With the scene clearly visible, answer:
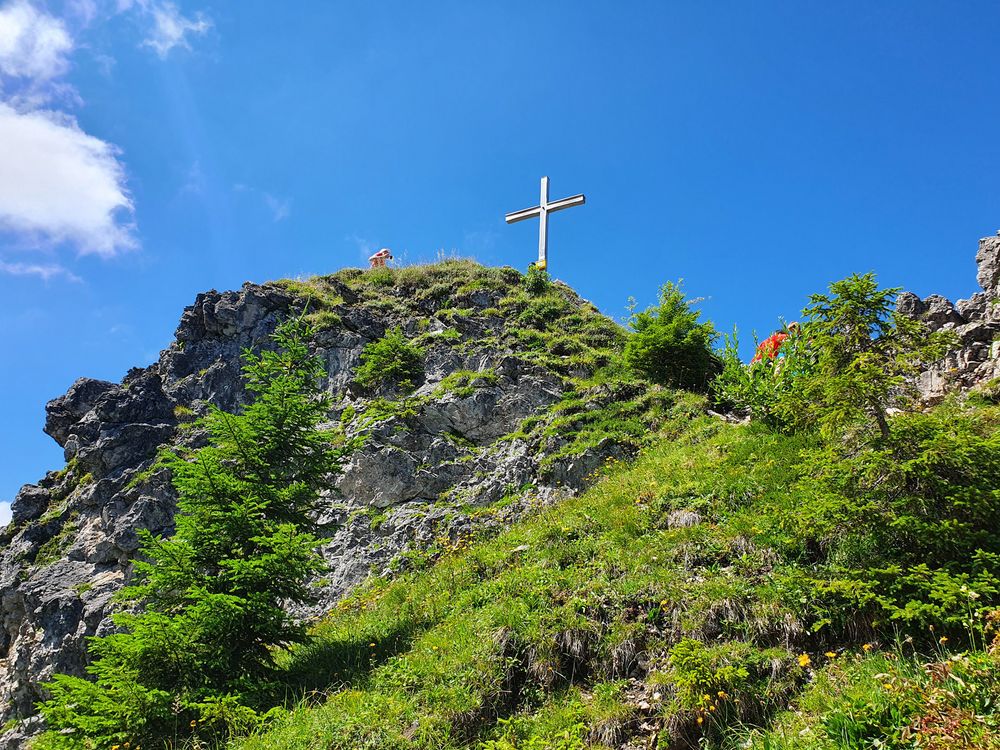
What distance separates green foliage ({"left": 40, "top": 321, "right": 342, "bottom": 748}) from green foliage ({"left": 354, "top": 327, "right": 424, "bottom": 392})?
8.98m

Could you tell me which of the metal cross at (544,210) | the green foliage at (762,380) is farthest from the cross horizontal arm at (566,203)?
the green foliage at (762,380)

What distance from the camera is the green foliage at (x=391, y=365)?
20891mm

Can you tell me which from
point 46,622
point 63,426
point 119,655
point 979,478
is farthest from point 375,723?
point 63,426

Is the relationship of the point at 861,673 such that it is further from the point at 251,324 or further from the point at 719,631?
the point at 251,324

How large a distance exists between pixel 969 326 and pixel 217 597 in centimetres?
1443

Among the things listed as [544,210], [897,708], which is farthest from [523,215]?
[897,708]

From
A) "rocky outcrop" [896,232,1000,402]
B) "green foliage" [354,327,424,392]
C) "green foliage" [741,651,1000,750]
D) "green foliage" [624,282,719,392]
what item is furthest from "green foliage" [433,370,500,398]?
"green foliage" [741,651,1000,750]

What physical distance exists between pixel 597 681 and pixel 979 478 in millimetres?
5111

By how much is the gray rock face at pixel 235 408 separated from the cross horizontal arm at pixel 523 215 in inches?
199

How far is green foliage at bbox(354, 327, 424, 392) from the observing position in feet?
68.5

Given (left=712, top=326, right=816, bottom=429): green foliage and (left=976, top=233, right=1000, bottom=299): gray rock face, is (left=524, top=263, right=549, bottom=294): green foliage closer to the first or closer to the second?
(left=712, top=326, right=816, bottom=429): green foliage

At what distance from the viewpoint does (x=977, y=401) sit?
9453 millimetres

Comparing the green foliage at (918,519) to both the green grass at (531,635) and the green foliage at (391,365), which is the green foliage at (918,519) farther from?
the green foliage at (391,365)

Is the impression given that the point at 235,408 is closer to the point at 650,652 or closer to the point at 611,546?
the point at 611,546
